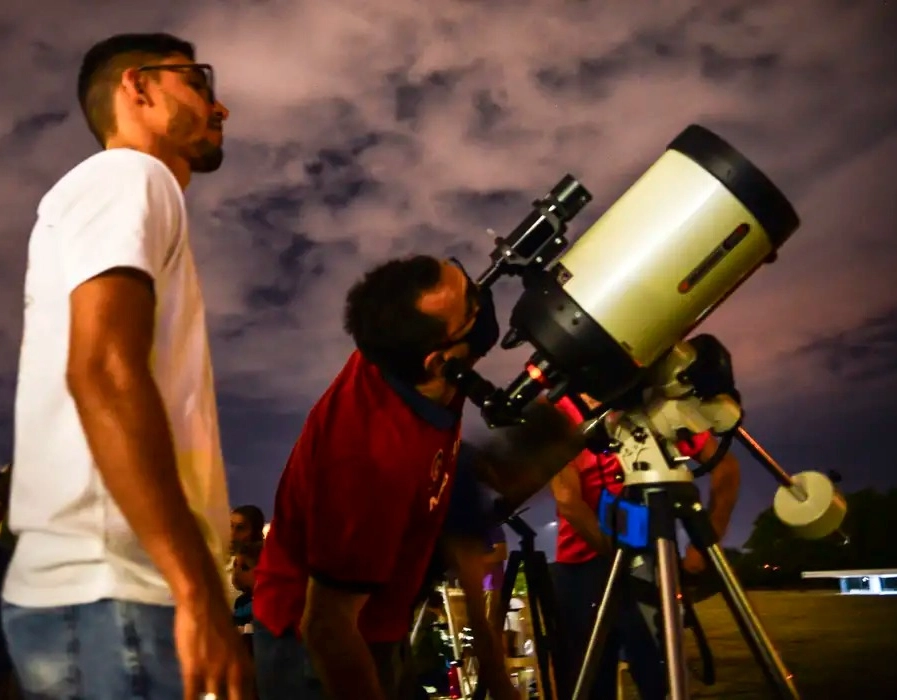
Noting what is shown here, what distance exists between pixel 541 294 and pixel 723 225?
1.25 ft

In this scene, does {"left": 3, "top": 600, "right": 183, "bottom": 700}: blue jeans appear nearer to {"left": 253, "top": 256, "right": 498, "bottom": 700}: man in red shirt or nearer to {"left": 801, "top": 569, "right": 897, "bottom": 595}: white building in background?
{"left": 253, "top": 256, "right": 498, "bottom": 700}: man in red shirt

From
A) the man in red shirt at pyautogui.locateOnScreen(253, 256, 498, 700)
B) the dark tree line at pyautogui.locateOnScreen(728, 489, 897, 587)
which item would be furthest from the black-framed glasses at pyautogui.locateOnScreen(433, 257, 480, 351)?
the dark tree line at pyautogui.locateOnScreen(728, 489, 897, 587)

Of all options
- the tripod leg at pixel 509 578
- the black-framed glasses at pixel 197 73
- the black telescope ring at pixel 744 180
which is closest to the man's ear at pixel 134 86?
the black-framed glasses at pixel 197 73

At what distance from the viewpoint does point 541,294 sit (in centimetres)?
169

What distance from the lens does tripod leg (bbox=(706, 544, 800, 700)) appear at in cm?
151

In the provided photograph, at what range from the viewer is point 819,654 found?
184 inches

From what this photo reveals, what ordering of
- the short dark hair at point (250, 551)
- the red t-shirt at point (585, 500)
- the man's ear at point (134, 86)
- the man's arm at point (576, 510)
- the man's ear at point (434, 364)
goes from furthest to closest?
the short dark hair at point (250, 551)
the red t-shirt at point (585, 500)
the man's arm at point (576, 510)
the man's ear at point (434, 364)
the man's ear at point (134, 86)

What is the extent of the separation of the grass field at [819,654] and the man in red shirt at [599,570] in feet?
0.94

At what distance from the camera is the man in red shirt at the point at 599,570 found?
2107mm

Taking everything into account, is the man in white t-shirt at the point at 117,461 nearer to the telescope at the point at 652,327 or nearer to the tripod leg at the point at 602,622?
the telescope at the point at 652,327

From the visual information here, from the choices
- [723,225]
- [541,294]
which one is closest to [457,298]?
[541,294]

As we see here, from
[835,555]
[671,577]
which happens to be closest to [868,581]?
[835,555]

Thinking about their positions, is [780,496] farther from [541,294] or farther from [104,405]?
[104,405]

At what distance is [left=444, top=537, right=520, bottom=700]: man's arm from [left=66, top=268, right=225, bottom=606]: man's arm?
43.7 inches
